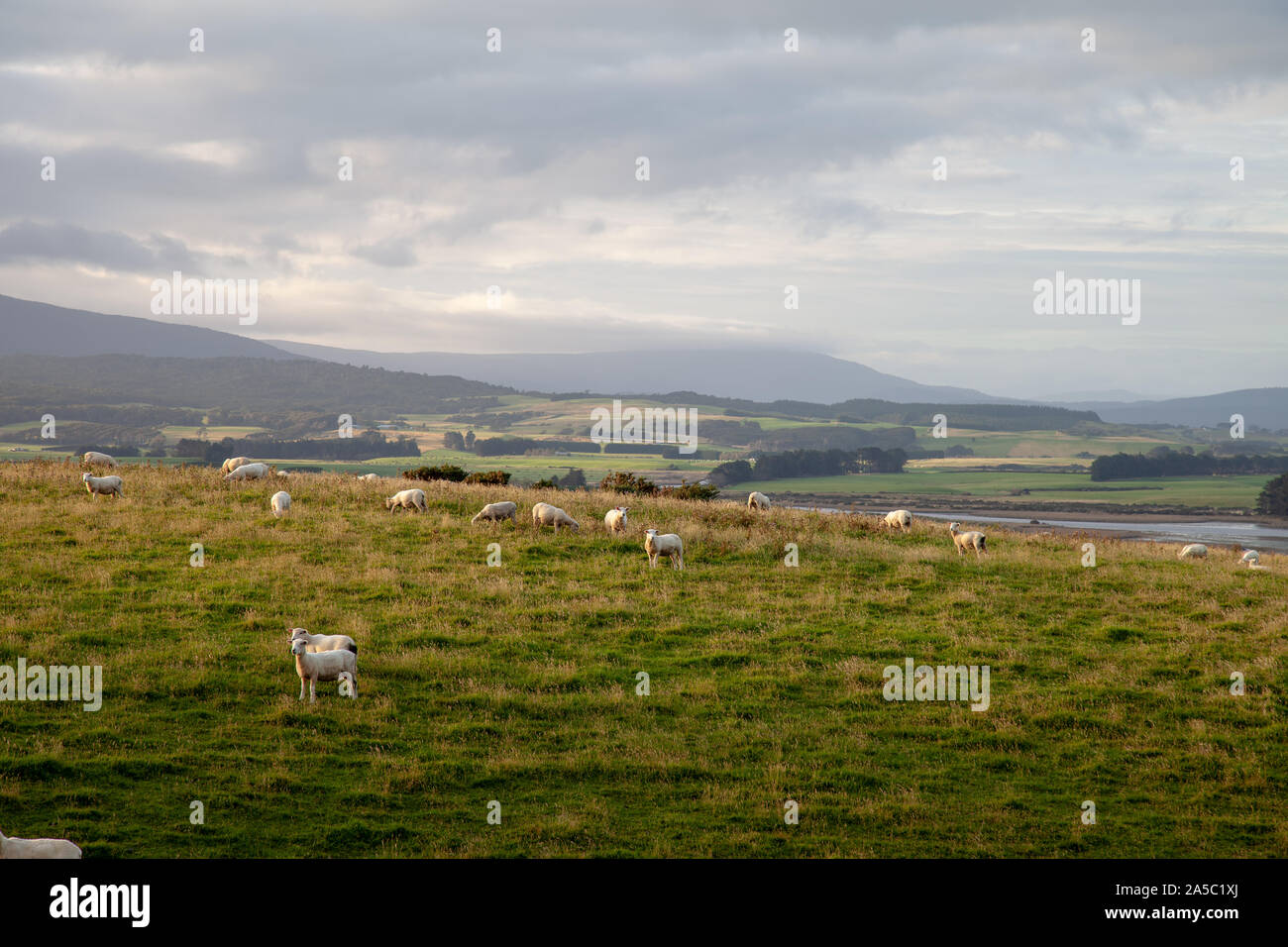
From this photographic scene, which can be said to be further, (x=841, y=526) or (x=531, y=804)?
(x=841, y=526)

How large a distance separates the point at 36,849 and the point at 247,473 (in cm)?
2826

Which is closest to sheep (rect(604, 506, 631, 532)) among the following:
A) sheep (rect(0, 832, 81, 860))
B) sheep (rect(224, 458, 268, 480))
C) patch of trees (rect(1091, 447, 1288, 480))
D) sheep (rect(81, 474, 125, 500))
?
sheep (rect(224, 458, 268, 480))

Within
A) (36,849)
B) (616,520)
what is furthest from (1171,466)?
(36,849)

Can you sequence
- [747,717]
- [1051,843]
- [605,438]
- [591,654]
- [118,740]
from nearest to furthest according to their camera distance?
1. [1051,843]
2. [118,740]
3. [747,717]
4. [591,654]
5. [605,438]

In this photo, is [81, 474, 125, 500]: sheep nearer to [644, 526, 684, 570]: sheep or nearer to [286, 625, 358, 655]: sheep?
[644, 526, 684, 570]: sheep

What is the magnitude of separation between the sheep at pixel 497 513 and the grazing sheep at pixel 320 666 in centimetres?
1315

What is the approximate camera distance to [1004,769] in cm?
1300

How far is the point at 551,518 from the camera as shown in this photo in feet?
91.2

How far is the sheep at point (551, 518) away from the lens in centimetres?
2772

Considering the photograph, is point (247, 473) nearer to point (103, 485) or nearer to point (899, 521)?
point (103, 485)

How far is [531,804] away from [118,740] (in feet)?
19.3

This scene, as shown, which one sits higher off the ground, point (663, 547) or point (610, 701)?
point (663, 547)
